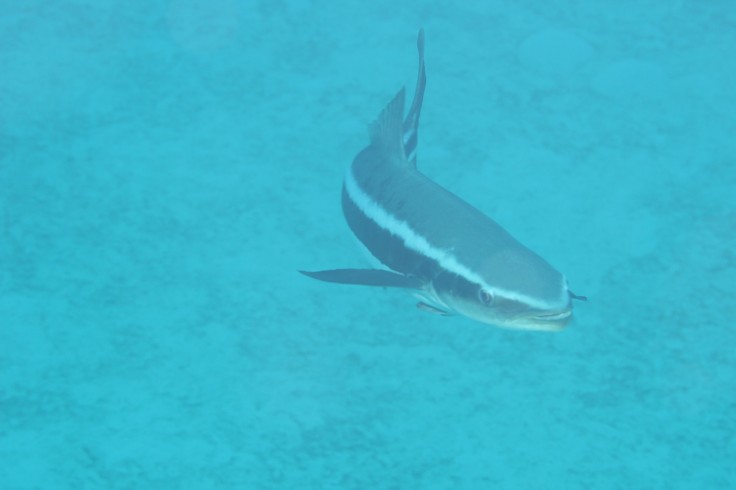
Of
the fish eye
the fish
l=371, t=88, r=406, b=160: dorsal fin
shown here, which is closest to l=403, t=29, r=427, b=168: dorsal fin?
the fish

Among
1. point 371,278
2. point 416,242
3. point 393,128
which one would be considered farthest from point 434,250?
point 393,128

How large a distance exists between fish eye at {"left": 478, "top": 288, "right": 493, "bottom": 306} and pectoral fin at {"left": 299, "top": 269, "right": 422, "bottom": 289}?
42cm

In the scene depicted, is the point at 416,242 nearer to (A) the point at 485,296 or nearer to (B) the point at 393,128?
(A) the point at 485,296

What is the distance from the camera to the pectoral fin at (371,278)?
3342 millimetres

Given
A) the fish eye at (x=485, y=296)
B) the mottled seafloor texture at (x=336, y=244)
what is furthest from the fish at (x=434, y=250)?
the mottled seafloor texture at (x=336, y=244)

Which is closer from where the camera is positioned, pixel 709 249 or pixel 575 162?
pixel 709 249

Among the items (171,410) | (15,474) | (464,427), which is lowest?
(15,474)

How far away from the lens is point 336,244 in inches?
217

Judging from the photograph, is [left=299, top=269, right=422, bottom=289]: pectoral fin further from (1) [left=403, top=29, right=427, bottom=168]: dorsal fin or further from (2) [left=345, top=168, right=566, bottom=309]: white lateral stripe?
(1) [left=403, top=29, right=427, bottom=168]: dorsal fin

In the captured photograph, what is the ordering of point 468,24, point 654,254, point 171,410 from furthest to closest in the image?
point 468,24, point 654,254, point 171,410

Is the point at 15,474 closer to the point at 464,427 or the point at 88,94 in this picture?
the point at 464,427

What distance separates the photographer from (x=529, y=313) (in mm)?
2963

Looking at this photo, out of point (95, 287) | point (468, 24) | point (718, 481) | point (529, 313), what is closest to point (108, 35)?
point (95, 287)

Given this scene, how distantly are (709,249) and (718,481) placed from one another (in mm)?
2048
